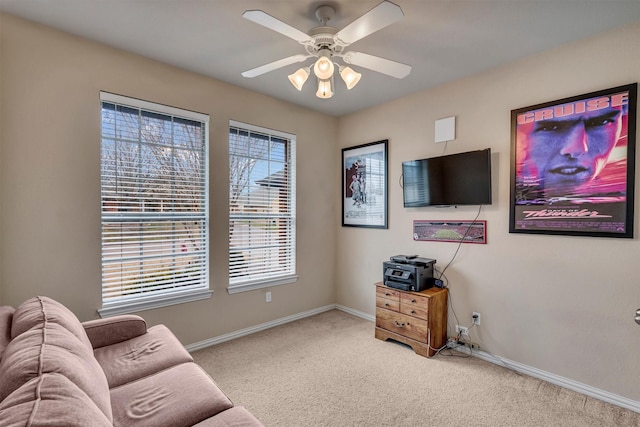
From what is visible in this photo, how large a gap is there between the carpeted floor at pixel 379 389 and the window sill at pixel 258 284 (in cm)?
53

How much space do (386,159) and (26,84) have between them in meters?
3.27

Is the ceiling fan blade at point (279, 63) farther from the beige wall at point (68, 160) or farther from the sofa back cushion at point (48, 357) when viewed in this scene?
the sofa back cushion at point (48, 357)

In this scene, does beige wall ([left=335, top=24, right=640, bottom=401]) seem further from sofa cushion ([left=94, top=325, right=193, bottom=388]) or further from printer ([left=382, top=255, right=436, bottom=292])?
sofa cushion ([left=94, top=325, right=193, bottom=388])

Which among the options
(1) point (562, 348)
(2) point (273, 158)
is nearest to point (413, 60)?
(2) point (273, 158)

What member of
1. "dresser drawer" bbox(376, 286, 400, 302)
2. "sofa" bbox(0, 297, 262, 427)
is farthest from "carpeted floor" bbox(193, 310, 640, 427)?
"sofa" bbox(0, 297, 262, 427)

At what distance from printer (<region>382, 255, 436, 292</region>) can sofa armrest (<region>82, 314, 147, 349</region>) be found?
88.4 inches

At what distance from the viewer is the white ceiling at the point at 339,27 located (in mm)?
1974

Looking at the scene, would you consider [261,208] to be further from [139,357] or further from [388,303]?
[139,357]

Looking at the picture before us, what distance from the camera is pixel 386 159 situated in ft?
12.2

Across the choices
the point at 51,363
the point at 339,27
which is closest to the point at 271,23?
the point at 339,27

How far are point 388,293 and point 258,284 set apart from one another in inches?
56.6

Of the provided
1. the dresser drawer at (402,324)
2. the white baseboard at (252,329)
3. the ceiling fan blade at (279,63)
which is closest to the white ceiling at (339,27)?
the ceiling fan blade at (279,63)

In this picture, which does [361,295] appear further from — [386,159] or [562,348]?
[562,348]

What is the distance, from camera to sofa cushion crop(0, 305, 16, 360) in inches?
56.1
